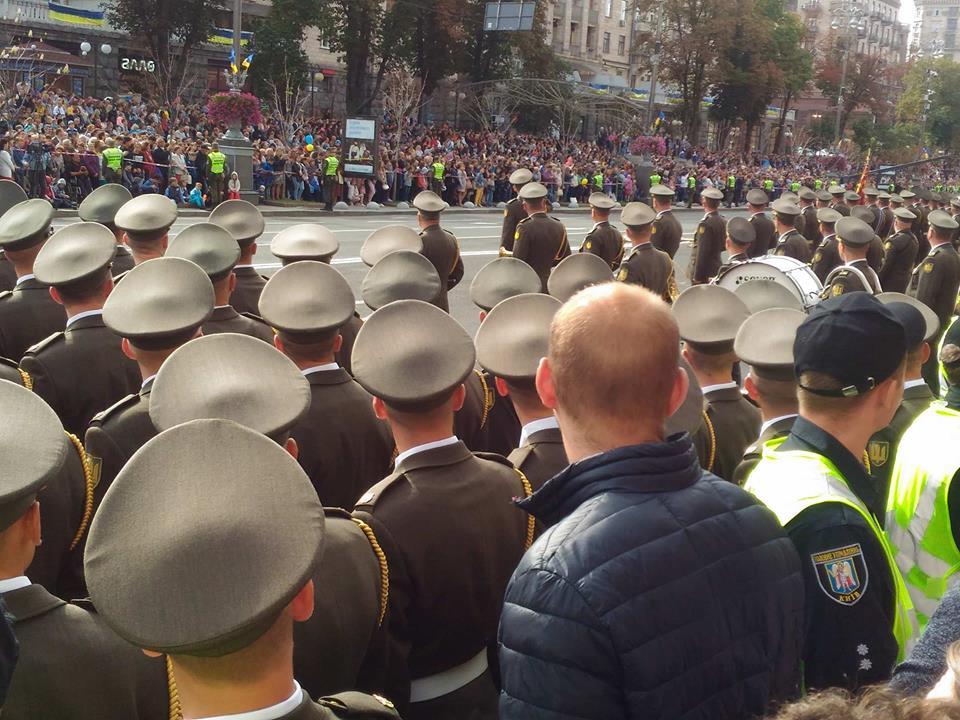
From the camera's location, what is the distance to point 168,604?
→ 174 cm

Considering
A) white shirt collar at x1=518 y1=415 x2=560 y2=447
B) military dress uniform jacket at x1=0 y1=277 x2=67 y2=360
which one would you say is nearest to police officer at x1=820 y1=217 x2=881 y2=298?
white shirt collar at x1=518 y1=415 x2=560 y2=447

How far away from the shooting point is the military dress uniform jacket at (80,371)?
4734mm

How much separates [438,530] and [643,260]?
7291 millimetres

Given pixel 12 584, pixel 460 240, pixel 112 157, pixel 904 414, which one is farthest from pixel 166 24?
pixel 12 584

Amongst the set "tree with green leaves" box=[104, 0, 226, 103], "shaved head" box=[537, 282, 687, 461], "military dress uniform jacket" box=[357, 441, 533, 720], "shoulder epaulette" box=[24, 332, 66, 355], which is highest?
"tree with green leaves" box=[104, 0, 226, 103]

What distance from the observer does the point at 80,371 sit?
480cm

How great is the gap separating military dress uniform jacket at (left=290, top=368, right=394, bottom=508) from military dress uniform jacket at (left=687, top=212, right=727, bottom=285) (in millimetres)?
8910

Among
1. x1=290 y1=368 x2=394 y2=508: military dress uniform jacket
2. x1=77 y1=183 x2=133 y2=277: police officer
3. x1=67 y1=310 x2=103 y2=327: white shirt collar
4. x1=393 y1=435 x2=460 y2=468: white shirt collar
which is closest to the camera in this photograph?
x1=393 y1=435 x2=460 y2=468: white shirt collar

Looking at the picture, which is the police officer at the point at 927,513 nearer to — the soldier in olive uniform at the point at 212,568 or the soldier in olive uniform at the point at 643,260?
the soldier in olive uniform at the point at 212,568

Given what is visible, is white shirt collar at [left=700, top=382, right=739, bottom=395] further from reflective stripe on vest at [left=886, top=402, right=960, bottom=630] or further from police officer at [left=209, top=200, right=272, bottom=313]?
police officer at [left=209, top=200, right=272, bottom=313]

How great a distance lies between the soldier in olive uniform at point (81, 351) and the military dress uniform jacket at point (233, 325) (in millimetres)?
558

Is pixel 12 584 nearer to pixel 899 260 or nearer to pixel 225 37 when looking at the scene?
pixel 899 260

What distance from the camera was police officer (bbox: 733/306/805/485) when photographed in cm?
373

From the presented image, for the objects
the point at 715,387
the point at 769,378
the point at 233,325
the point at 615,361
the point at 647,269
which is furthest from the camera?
the point at 647,269
